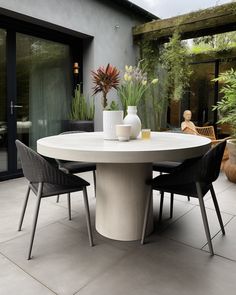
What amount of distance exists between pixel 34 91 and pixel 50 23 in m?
1.11

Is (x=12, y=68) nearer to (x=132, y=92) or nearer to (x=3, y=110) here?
(x=3, y=110)

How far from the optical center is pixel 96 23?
504 centimetres

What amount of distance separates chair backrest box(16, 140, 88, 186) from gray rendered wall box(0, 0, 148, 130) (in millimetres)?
2748

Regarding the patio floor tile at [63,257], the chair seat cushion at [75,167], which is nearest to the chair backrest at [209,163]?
the patio floor tile at [63,257]

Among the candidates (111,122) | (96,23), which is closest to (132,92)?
(111,122)

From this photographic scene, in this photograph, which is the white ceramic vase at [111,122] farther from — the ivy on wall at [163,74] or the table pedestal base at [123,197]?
the ivy on wall at [163,74]

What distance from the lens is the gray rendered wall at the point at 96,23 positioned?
4.11 m

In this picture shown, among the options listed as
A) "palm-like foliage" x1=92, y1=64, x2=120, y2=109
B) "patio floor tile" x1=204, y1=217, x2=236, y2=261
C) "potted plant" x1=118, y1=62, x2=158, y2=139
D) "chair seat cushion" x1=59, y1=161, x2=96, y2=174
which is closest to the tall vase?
"potted plant" x1=118, y1=62, x2=158, y2=139

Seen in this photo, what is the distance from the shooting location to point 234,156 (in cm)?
396

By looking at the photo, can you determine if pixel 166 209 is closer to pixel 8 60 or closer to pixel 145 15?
pixel 8 60

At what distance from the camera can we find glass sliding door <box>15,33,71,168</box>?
4.33m

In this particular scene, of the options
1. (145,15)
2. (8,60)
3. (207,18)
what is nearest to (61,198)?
(8,60)

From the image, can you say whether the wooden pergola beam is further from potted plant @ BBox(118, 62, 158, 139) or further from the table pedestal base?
the table pedestal base

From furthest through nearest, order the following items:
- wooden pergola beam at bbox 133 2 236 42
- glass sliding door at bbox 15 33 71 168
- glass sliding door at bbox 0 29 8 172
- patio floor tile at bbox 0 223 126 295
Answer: wooden pergola beam at bbox 133 2 236 42
glass sliding door at bbox 15 33 71 168
glass sliding door at bbox 0 29 8 172
patio floor tile at bbox 0 223 126 295
